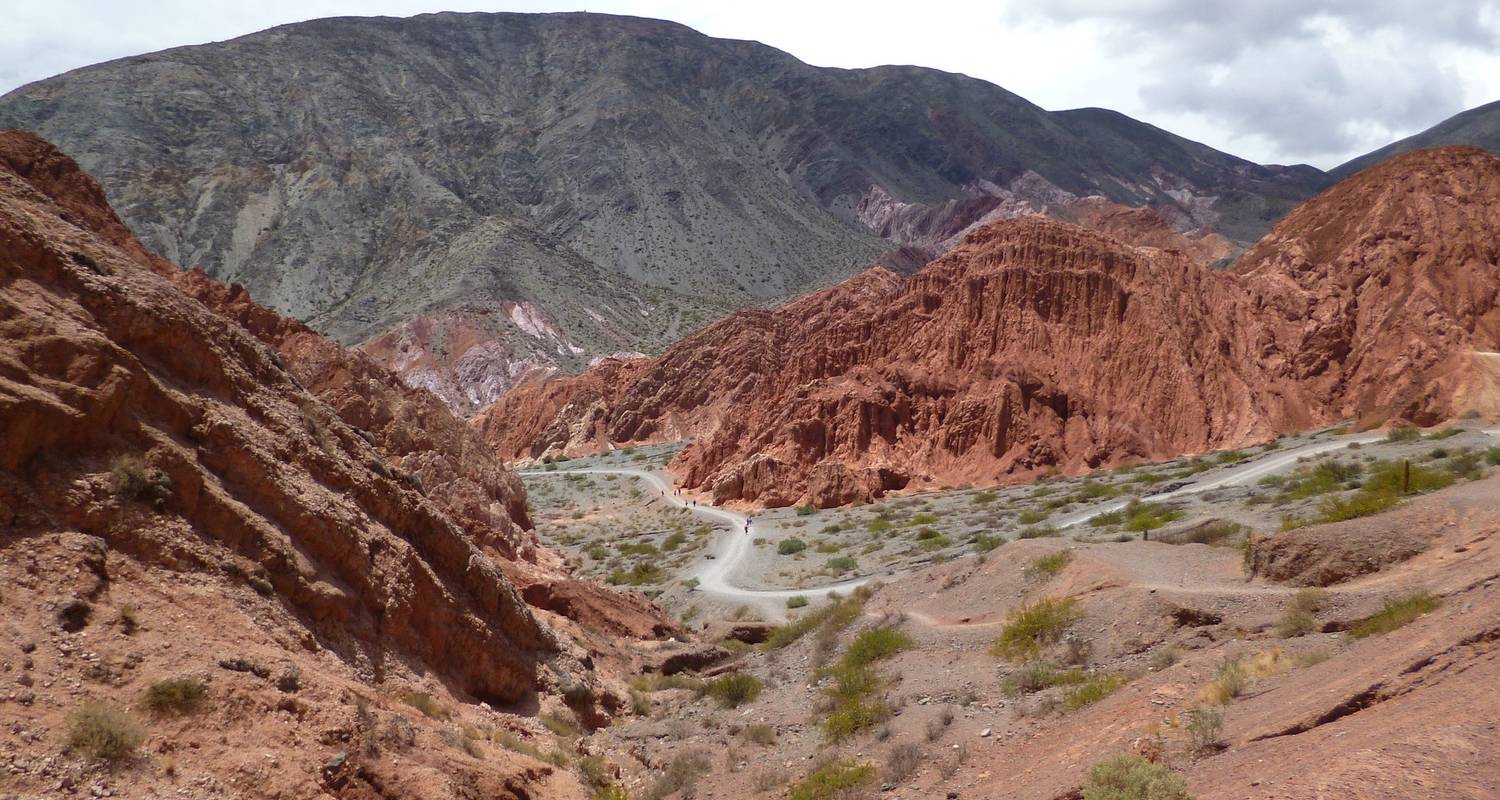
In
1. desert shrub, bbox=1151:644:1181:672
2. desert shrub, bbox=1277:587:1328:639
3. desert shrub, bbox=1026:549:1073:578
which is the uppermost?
desert shrub, bbox=1277:587:1328:639

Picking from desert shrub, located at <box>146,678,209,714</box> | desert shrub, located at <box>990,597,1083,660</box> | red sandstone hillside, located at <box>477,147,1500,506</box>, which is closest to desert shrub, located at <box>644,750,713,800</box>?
desert shrub, located at <box>990,597,1083,660</box>

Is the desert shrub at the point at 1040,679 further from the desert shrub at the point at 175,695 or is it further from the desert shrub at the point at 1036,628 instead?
the desert shrub at the point at 175,695

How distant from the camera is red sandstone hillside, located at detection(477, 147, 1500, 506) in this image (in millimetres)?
47781

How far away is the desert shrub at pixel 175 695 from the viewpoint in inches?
295

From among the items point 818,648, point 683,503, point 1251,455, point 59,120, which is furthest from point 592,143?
point 818,648

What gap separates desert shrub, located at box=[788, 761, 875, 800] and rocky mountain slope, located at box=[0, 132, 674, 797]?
8.31ft

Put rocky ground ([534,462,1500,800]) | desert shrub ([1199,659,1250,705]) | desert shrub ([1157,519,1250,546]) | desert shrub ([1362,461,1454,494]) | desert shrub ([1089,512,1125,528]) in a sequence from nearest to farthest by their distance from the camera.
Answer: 1. rocky ground ([534,462,1500,800])
2. desert shrub ([1199,659,1250,705])
3. desert shrub ([1157,519,1250,546])
4. desert shrub ([1362,461,1454,494])
5. desert shrub ([1089,512,1125,528])

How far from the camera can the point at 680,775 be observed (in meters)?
11.6

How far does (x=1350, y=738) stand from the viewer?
6.52 m

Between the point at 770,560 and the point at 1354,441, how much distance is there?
21970mm

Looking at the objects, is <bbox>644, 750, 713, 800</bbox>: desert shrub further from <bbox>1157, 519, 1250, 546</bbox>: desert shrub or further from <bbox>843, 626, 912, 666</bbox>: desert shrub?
<bbox>1157, 519, 1250, 546</bbox>: desert shrub

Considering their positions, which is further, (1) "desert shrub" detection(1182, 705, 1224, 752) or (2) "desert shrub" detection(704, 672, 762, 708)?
(2) "desert shrub" detection(704, 672, 762, 708)

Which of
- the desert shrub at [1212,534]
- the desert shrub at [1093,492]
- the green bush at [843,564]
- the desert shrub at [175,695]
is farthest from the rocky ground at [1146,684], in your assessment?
the desert shrub at [1093,492]

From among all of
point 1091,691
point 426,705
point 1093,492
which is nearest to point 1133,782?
point 1091,691
